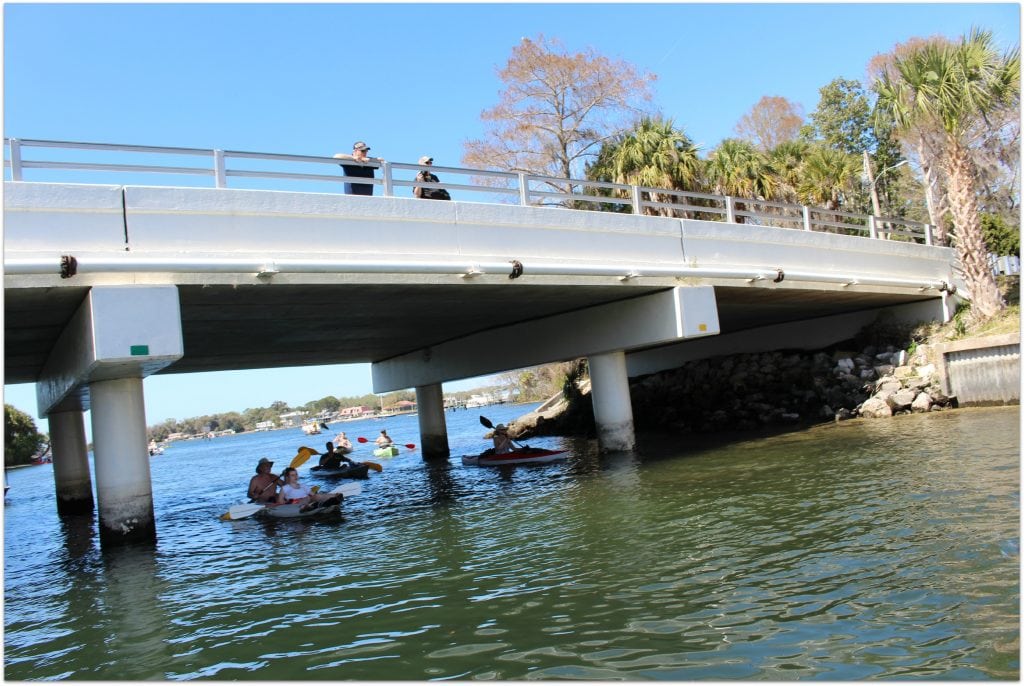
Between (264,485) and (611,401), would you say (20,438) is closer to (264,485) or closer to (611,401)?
(264,485)

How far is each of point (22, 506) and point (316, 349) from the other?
46.7ft

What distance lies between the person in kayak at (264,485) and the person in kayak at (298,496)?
29 cm

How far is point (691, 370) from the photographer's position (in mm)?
31141

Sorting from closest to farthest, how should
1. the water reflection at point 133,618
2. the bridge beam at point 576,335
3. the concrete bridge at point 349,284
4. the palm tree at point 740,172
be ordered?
1. the water reflection at point 133,618
2. the concrete bridge at point 349,284
3. the bridge beam at point 576,335
4. the palm tree at point 740,172

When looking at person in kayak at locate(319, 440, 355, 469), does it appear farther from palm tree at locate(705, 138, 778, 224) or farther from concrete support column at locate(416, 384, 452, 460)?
palm tree at locate(705, 138, 778, 224)

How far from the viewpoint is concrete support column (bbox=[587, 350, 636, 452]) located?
20.2m

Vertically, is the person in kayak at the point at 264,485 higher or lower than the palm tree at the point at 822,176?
lower

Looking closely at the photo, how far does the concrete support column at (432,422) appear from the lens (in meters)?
28.7

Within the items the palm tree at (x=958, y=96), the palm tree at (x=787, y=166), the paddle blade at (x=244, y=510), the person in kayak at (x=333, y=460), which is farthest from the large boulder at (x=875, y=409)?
the paddle blade at (x=244, y=510)

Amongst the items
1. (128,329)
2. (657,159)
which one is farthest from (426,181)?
(657,159)

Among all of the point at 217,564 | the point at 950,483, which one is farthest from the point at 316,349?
the point at 950,483

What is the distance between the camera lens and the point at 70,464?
71.6 ft

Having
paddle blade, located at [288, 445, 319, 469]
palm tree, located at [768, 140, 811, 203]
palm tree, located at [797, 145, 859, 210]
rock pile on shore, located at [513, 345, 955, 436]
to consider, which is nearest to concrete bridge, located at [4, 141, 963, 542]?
rock pile on shore, located at [513, 345, 955, 436]

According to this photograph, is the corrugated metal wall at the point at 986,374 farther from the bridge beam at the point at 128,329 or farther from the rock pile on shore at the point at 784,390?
the bridge beam at the point at 128,329
